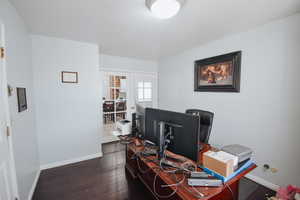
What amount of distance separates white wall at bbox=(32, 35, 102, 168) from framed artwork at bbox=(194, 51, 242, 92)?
2.19m

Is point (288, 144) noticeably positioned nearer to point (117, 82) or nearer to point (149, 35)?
point (149, 35)

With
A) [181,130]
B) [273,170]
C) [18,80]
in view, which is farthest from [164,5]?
[273,170]

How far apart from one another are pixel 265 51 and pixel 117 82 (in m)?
3.14

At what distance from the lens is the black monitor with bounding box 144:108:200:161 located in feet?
3.29

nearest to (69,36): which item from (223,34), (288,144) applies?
(223,34)

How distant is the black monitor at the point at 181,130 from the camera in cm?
100

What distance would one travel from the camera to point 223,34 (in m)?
2.23

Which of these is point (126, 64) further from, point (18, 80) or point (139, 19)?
point (18, 80)

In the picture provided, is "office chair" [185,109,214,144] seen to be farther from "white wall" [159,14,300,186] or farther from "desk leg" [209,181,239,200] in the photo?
"white wall" [159,14,300,186]

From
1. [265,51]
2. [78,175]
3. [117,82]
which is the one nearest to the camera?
[265,51]

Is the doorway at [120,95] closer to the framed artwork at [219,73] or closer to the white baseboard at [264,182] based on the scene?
the framed artwork at [219,73]

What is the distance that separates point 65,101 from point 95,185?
1558 mm

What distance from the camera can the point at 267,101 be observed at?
73.7 inches

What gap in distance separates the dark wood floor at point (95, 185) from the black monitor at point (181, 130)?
995 mm
